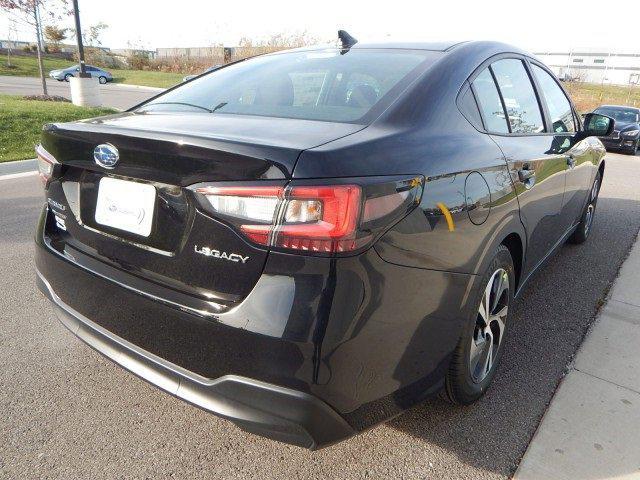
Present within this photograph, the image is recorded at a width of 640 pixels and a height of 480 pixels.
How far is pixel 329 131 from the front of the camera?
172cm

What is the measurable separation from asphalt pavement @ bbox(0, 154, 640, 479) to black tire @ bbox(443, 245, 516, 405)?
13cm

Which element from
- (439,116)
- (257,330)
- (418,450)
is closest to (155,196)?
(257,330)

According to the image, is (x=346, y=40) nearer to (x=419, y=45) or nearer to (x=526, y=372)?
(x=419, y=45)

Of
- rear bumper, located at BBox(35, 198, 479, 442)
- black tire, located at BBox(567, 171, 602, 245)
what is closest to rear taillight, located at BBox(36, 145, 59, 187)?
rear bumper, located at BBox(35, 198, 479, 442)

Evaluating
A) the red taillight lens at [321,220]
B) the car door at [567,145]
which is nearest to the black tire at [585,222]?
the car door at [567,145]

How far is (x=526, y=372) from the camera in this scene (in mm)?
2656

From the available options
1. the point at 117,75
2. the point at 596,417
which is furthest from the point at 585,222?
the point at 117,75

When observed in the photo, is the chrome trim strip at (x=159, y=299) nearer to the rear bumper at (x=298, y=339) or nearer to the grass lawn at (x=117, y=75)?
the rear bumper at (x=298, y=339)

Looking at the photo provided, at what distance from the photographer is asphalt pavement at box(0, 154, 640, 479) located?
6.44ft

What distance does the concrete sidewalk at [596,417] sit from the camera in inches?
79.4

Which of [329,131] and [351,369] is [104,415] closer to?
[351,369]

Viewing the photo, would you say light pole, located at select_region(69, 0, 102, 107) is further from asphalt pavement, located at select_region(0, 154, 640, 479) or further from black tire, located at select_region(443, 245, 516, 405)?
black tire, located at select_region(443, 245, 516, 405)

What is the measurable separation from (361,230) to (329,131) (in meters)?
0.44

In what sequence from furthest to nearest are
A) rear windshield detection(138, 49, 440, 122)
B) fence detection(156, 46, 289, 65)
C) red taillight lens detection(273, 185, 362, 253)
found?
1. fence detection(156, 46, 289, 65)
2. rear windshield detection(138, 49, 440, 122)
3. red taillight lens detection(273, 185, 362, 253)
